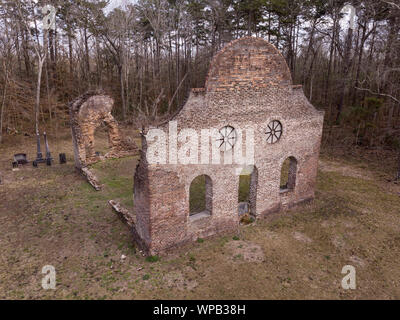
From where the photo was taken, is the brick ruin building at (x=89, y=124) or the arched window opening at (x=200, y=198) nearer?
the arched window opening at (x=200, y=198)

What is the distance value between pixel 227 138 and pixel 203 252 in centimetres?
370

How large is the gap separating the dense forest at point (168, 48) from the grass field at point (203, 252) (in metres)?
8.54

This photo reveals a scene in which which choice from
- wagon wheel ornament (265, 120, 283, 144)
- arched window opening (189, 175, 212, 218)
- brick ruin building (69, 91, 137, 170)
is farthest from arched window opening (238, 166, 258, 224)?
brick ruin building (69, 91, 137, 170)

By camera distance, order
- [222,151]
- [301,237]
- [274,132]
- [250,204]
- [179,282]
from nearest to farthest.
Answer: [179,282]
[222,151]
[301,237]
[274,132]
[250,204]

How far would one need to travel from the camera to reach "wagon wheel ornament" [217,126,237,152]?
28.3 feet

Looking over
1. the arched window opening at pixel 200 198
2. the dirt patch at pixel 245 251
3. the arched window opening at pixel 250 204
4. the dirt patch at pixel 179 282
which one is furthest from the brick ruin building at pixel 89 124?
the dirt patch at pixel 245 251

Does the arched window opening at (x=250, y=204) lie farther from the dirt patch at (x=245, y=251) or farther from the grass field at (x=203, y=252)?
the dirt patch at (x=245, y=251)

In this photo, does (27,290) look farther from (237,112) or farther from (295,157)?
(295,157)

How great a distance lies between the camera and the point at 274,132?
982 centimetres

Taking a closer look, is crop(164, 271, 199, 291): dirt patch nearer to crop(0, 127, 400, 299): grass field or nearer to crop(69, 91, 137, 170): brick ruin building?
crop(0, 127, 400, 299): grass field

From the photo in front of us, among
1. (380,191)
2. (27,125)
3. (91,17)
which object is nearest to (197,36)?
(91,17)

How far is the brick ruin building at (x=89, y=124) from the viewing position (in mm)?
15094

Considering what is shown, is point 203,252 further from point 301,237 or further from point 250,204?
point 301,237

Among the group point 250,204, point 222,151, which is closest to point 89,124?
point 222,151
